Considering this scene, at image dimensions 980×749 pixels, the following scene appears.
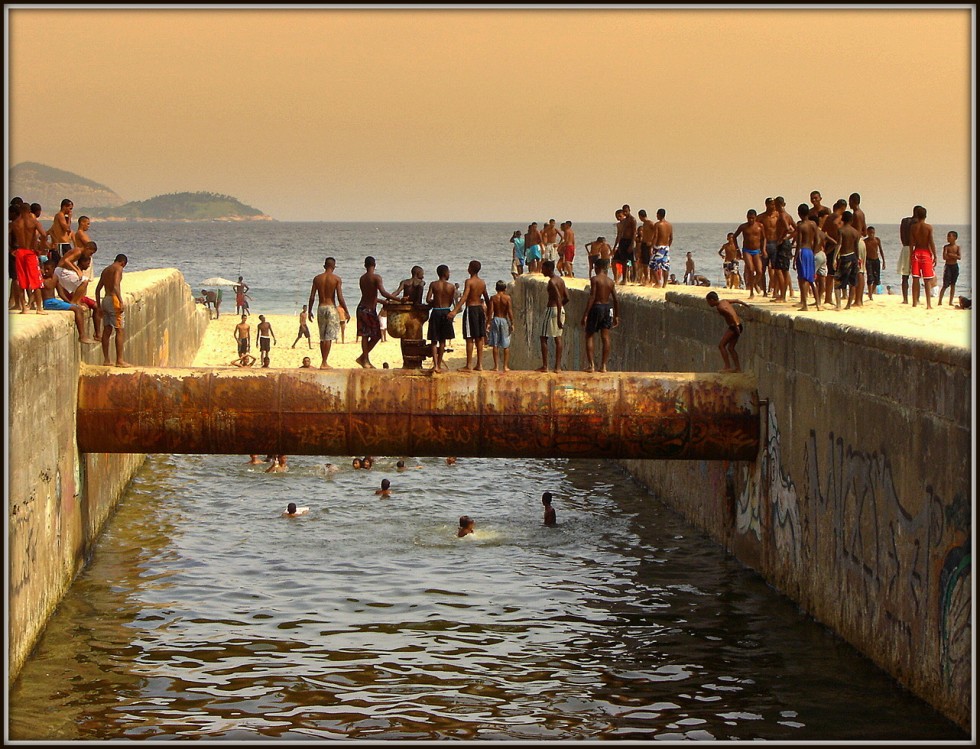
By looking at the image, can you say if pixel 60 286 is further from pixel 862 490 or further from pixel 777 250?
pixel 862 490

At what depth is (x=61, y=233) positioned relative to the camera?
24328 mm

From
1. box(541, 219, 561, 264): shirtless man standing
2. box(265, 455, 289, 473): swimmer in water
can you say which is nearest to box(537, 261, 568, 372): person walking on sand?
box(265, 455, 289, 473): swimmer in water

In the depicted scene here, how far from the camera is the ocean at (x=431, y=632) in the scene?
575 inches

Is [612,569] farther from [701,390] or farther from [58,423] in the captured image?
[58,423]

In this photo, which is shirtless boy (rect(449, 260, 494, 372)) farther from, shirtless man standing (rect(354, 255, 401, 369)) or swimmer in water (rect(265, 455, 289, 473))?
swimmer in water (rect(265, 455, 289, 473))

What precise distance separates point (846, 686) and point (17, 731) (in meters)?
9.27

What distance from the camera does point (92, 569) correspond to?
20.8 meters

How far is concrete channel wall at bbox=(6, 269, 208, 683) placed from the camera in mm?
15219

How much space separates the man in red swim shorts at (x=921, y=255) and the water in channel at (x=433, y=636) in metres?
5.60

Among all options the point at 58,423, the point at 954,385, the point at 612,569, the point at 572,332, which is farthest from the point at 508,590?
the point at 572,332

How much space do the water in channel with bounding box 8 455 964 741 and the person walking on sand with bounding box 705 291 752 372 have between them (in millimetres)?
3300

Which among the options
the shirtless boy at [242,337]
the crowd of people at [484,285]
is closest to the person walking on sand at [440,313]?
the crowd of people at [484,285]

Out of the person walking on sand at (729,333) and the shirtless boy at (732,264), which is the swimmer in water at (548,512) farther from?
the shirtless boy at (732,264)

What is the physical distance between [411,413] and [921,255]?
9.34 m
